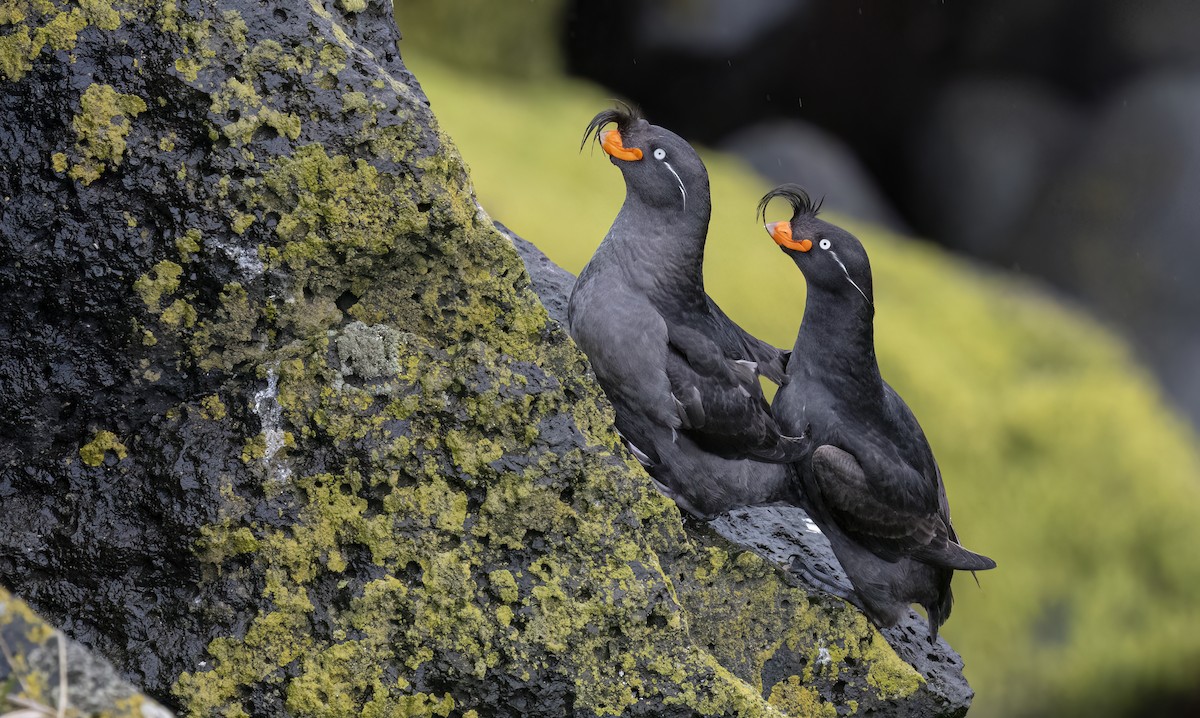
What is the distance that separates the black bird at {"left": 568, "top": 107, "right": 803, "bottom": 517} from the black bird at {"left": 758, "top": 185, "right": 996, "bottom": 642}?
0.52ft

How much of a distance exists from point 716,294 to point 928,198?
337 cm

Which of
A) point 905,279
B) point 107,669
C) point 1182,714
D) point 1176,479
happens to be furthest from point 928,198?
point 107,669

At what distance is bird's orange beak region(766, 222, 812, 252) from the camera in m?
3.84

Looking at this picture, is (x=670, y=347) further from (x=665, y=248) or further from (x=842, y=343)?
(x=842, y=343)

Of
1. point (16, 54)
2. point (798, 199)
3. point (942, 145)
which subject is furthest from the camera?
point (942, 145)

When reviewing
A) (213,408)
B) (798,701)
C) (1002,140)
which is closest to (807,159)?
Answer: (1002,140)

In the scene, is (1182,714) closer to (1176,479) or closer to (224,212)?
(1176,479)

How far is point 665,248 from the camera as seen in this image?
3693 millimetres

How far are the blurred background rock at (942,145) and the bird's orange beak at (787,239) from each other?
13.4 ft

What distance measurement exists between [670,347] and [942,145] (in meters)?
7.07

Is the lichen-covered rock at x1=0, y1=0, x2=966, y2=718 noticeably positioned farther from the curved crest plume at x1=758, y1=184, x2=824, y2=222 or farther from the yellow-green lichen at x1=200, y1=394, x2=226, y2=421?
the curved crest plume at x1=758, y1=184, x2=824, y2=222

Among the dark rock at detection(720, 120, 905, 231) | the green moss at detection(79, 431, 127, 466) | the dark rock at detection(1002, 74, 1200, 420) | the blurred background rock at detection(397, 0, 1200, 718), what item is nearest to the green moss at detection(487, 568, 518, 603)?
the green moss at detection(79, 431, 127, 466)

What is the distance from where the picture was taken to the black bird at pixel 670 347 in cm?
356

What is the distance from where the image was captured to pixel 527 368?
115 inches
